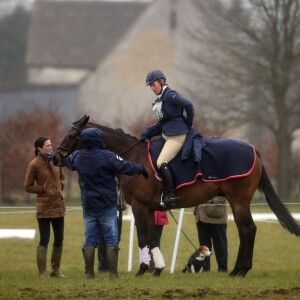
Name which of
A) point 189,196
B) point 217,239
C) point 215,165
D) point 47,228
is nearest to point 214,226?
point 217,239

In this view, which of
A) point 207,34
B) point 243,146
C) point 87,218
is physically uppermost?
point 207,34

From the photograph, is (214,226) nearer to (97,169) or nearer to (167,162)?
(167,162)

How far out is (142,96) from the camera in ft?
211

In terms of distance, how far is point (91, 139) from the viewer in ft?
43.4

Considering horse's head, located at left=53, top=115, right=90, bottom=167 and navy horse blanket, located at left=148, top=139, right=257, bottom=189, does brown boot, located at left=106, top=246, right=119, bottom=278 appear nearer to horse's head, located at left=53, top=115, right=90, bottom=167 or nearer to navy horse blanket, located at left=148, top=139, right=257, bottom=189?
navy horse blanket, located at left=148, top=139, right=257, bottom=189

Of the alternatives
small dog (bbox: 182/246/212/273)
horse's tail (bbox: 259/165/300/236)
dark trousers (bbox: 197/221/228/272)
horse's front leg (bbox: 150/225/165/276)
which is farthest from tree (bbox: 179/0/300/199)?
horse's front leg (bbox: 150/225/165/276)

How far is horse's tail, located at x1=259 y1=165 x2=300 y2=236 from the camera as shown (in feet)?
47.5

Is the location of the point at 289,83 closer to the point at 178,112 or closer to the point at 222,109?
the point at 222,109

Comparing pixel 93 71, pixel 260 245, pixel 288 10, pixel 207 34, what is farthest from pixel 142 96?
pixel 260 245

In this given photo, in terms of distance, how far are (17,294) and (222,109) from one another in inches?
1147

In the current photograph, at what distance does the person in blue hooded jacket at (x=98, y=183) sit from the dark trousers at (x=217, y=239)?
219cm

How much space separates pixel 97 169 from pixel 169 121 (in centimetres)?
160

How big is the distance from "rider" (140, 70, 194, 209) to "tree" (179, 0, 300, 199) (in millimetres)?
24543

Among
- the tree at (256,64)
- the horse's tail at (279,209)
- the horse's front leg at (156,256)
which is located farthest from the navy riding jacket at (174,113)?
the tree at (256,64)
